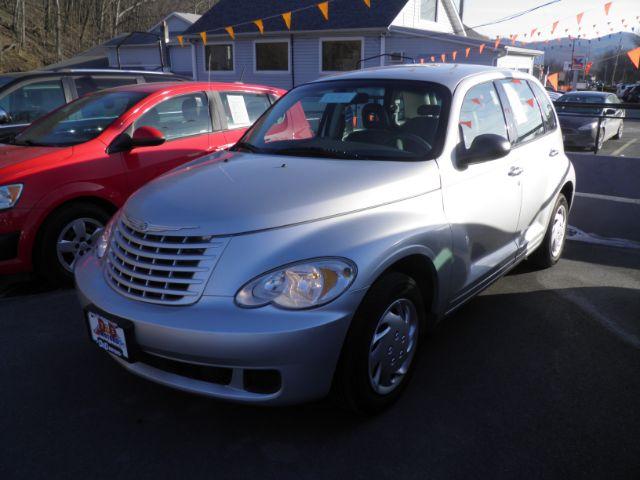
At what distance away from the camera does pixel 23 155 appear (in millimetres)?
4535

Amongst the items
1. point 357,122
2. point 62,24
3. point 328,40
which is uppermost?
point 62,24

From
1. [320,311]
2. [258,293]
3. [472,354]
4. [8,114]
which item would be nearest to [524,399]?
[472,354]

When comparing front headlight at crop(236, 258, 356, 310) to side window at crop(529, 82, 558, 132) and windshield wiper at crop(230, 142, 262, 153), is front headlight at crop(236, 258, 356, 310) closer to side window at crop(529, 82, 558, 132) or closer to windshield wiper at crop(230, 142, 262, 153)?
windshield wiper at crop(230, 142, 262, 153)

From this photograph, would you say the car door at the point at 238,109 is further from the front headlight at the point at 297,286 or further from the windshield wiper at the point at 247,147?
the front headlight at the point at 297,286

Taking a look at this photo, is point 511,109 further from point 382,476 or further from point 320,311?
point 382,476

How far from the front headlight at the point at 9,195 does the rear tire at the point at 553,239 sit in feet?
14.1

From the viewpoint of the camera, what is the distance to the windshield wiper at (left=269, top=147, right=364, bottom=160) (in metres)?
3.25

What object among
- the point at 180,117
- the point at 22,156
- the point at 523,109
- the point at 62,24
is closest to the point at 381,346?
the point at 523,109

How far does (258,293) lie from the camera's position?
7.70 ft

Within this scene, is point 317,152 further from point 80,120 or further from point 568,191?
point 80,120

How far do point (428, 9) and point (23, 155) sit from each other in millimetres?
23608

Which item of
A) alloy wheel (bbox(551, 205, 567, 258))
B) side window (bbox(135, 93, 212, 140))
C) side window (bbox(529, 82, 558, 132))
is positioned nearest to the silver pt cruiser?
side window (bbox(529, 82, 558, 132))

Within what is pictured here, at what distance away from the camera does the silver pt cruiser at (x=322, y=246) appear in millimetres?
2342

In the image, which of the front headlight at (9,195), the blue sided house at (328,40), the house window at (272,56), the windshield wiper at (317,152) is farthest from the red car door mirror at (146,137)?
the house window at (272,56)
